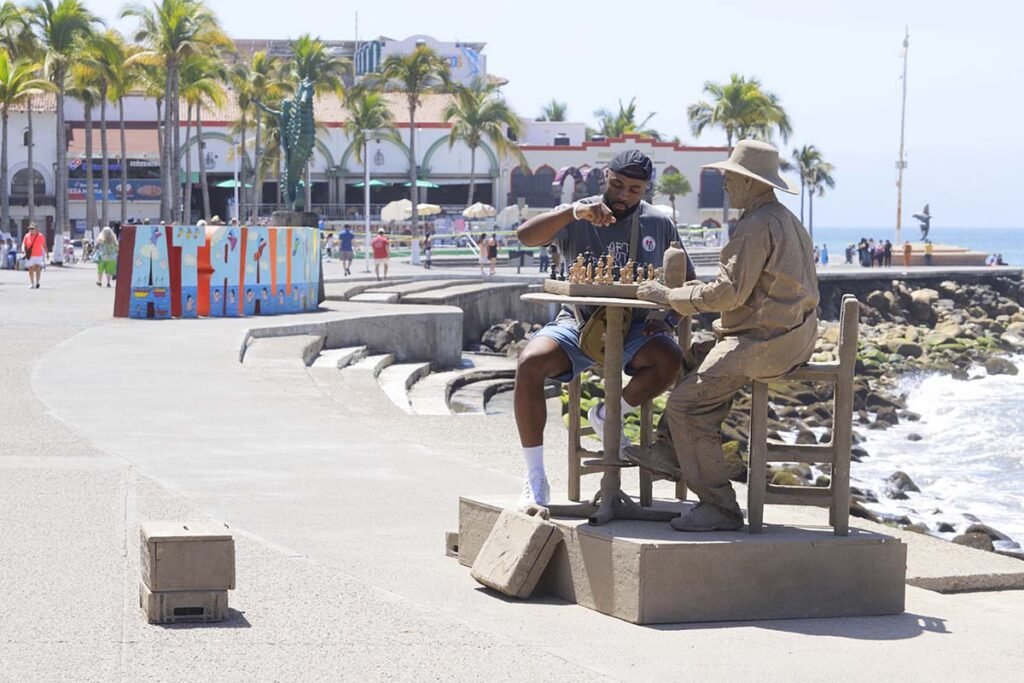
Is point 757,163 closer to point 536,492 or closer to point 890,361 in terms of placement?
point 536,492

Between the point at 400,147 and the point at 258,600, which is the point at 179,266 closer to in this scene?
the point at 258,600

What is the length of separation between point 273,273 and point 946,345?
932 inches

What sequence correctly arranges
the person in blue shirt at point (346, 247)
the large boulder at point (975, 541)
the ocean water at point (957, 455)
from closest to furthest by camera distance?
the large boulder at point (975, 541), the ocean water at point (957, 455), the person in blue shirt at point (346, 247)

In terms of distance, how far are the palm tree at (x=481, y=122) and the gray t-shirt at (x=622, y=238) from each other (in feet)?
229

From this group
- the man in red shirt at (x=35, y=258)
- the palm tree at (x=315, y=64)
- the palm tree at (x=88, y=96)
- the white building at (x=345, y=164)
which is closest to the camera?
the man in red shirt at (x=35, y=258)

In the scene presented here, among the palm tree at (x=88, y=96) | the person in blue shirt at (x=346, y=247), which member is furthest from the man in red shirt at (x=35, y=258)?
the palm tree at (x=88, y=96)

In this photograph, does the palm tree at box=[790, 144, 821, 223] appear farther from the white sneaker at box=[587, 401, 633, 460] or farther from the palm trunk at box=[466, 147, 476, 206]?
the white sneaker at box=[587, 401, 633, 460]

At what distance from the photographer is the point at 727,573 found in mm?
6355

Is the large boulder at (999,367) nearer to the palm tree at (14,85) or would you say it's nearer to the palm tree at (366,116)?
the palm tree at (14,85)

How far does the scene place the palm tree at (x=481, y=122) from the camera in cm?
7819

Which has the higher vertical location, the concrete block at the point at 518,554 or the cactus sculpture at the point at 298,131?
the cactus sculpture at the point at 298,131

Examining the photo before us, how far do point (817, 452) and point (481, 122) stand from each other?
73047 millimetres

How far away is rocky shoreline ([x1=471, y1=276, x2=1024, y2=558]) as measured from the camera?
1677cm

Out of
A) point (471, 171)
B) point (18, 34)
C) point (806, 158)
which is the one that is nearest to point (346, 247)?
point (18, 34)
